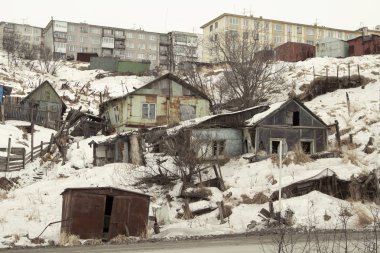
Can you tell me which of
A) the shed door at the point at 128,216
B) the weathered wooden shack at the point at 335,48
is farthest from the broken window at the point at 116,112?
the weathered wooden shack at the point at 335,48

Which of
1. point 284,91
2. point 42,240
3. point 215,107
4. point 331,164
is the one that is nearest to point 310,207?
point 331,164

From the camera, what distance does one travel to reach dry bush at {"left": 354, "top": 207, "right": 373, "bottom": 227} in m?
18.5

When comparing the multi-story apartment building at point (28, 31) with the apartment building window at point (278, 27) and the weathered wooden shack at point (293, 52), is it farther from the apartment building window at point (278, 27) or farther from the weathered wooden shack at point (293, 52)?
the weathered wooden shack at point (293, 52)

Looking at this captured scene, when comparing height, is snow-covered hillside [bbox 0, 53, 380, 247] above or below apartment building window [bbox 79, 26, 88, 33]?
below

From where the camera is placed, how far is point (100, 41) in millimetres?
115500

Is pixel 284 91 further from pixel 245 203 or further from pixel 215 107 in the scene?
pixel 245 203

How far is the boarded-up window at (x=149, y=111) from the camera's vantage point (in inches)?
1535

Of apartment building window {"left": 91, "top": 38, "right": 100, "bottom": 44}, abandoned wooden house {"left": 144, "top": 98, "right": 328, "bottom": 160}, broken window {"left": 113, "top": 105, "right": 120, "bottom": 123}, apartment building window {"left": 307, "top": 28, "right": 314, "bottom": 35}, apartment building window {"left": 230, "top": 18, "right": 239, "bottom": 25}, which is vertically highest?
apartment building window {"left": 230, "top": 18, "right": 239, "bottom": 25}

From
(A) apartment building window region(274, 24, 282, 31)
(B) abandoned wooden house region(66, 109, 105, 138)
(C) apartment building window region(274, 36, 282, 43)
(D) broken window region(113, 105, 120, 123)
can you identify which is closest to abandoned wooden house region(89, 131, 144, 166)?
(D) broken window region(113, 105, 120, 123)

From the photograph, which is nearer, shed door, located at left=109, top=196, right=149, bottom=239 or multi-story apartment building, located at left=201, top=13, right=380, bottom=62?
shed door, located at left=109, top=196, right=149, bottom=239

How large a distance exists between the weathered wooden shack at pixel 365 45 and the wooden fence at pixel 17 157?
48.5 metres

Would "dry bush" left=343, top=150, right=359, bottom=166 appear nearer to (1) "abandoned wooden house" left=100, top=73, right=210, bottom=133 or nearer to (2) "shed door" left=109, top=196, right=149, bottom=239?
(2) "shed door" left=109, top=196, right=149, bottom=239

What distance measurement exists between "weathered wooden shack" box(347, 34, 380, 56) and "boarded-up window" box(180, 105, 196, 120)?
118ft

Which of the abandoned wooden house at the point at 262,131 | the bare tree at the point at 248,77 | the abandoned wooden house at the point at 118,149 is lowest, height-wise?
the abandoned wooden house at the point at 118,149
